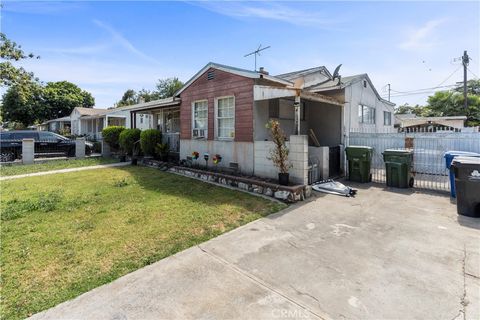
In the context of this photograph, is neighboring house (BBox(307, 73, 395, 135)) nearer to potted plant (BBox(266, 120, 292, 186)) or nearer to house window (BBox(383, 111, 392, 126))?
house window (BBox(383, 111, 392, 126))

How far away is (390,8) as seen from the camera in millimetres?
8305

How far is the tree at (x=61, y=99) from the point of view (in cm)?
4078

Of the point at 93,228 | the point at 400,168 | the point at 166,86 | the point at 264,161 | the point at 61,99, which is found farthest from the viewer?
the point at 166,86

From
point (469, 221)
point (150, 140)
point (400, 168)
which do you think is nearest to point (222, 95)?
point (150, 140)

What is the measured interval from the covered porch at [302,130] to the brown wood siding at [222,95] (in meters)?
0.37

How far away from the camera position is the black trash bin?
17.9ft

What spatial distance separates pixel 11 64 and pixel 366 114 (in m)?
17.7

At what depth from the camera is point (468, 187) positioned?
5598 millimetres

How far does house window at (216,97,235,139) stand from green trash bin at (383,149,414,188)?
564cm

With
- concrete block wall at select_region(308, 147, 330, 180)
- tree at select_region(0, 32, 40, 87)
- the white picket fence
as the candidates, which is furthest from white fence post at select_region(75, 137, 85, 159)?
the white picket fence

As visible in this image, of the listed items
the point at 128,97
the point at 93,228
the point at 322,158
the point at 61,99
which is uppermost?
the point at 128,97

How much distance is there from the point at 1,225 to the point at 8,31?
11982 millimetres

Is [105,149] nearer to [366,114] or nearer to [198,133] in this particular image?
[198,133]

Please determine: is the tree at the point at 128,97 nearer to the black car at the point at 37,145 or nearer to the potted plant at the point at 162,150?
the black car at the point at 37,145
